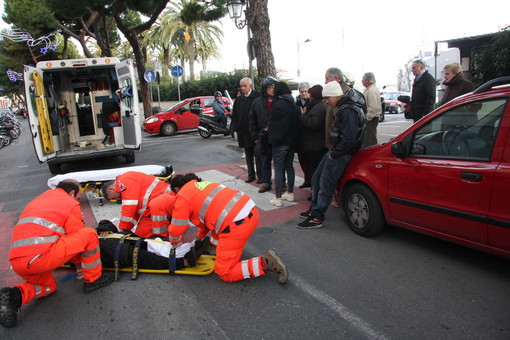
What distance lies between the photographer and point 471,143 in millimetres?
3123

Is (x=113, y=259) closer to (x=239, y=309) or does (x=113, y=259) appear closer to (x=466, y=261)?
(x=239, y=309)

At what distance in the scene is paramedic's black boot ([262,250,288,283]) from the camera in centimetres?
309

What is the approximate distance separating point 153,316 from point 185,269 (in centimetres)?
66

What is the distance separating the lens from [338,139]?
4.06 metres

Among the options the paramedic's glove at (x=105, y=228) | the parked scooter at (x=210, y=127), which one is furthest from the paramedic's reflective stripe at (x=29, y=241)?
the parked scooter at (x=210, y=127)

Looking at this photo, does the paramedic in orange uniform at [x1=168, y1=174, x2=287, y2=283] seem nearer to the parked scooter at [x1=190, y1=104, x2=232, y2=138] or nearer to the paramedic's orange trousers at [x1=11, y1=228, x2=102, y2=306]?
the paramedic's orange trousers at [x1=11, y1=228, x2=102, y2=306]

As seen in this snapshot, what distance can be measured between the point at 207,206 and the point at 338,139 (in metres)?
1.82

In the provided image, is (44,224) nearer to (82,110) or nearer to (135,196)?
(135,196)

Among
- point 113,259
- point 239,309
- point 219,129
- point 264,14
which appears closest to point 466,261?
point 239,309

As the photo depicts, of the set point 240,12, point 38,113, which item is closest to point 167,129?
point 240,12

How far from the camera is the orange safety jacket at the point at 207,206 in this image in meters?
3.01

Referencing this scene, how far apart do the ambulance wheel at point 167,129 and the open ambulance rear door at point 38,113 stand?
288 inches

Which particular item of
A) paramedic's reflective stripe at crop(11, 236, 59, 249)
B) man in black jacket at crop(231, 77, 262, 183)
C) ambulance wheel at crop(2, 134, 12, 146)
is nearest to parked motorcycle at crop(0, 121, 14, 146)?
ambulance wheel at crop(2, 134, 12, 146)

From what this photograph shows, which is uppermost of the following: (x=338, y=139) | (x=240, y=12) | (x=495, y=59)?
(x=240, y=12)
